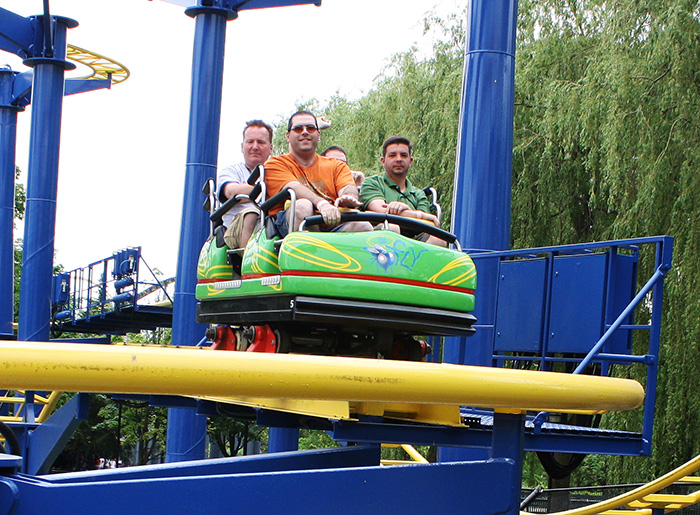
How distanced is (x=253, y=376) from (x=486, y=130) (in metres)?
4.79

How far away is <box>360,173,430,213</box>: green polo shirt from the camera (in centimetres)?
548

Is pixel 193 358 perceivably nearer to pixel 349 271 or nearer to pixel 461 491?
pixel 461 491

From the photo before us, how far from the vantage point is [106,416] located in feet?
94.8

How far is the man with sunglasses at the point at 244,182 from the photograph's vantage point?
5238 millimetres

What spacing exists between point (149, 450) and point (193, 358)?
28.9m

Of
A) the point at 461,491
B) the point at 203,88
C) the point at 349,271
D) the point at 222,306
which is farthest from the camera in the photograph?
the point at 203,88

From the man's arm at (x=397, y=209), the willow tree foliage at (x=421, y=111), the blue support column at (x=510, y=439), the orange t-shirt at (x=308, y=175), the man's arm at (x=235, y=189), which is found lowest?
the blue support column at (x=510, y=439)

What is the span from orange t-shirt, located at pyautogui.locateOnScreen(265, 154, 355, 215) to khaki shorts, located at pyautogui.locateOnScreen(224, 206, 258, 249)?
0.56ft

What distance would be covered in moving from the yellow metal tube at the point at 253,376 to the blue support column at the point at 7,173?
59.5 ft

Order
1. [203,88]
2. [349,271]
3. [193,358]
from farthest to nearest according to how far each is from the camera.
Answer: [203,88]
[349,271]
[193,358]

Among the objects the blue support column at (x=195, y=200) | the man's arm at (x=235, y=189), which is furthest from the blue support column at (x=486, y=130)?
the blue support column at (x=195, y=200)

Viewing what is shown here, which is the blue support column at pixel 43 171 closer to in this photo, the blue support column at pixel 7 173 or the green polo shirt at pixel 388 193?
the blue support column at pixel 7 173

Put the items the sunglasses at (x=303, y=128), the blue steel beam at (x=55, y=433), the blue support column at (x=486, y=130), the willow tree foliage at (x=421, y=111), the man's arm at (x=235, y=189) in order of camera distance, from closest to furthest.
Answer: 1. the sunglasses at (x=303, y=128)
2. the man's arm at (x=235, y=189)
3. the blue support column at (x=486, y=130)
4. the blue steel beam at (x=55, y=433)
5. the willow tree foliage at (x=421, y=111)

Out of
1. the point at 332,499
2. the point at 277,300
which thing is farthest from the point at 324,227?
the point at 332,499
